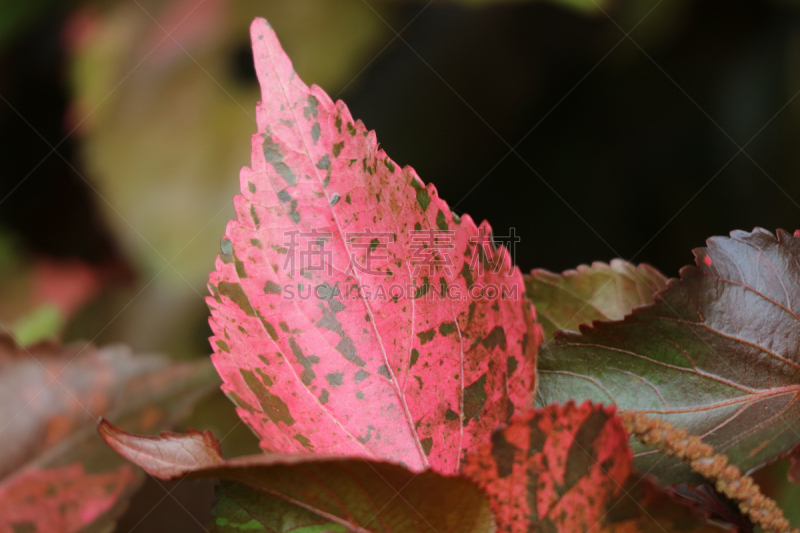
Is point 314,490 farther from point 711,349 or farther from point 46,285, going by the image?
point 46,285

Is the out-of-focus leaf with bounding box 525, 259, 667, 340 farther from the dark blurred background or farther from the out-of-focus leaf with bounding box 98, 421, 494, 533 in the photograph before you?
the dark blurred background

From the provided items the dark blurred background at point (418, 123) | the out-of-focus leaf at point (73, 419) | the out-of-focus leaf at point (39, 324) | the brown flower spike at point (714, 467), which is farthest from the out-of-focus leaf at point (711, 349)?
the out-of-focus leaf at point (39, 324)

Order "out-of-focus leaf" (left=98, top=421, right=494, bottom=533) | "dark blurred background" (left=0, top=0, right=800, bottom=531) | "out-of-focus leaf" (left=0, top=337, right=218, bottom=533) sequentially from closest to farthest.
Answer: "out-of-focus leaf" (left=98, top=421, right=494, bottom=533), "out-of-focus leaf" (left=0, top=337, right=218, bottom=533), "dark blurred background" (left=0, top=0, right=800, bottom=531)

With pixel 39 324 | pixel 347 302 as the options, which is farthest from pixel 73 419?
pixel 39 324

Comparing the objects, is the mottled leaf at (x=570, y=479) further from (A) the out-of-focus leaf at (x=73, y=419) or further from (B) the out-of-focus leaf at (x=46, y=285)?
(B) the out-of-focus leaf at (x=46, y=285)

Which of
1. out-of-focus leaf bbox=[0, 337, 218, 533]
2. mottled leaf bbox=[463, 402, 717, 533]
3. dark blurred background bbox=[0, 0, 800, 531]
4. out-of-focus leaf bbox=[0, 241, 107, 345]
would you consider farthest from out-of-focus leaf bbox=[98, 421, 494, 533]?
out-of-focus leaf bbox=[0, 241, 107, 345]

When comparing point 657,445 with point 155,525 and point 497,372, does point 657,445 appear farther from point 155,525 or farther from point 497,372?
point 155,525
